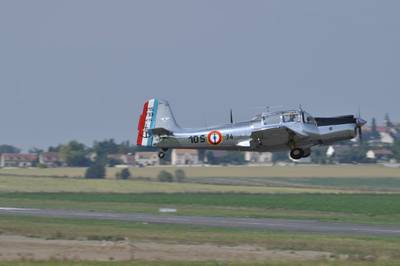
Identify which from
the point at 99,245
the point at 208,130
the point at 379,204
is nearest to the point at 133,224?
the point at 208,130

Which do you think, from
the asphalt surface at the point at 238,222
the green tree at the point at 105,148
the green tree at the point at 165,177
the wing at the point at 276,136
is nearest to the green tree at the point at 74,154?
the green tree at the point at 105,148

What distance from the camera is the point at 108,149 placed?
408ft

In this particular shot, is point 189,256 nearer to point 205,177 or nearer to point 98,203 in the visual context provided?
point 98,203

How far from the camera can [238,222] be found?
47.3 meters

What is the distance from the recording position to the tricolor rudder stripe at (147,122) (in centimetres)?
4350

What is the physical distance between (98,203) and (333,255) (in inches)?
1307

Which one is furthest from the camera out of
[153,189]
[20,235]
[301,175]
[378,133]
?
[378,133]

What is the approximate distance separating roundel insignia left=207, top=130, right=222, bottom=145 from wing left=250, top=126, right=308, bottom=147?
1809mm

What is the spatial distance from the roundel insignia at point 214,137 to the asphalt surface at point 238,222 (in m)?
4.54

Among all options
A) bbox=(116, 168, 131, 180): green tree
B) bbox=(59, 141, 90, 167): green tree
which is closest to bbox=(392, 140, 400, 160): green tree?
bbox=(116, 168, 131, 180): green tree

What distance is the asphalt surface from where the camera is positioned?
143ft

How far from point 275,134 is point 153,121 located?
6.75m

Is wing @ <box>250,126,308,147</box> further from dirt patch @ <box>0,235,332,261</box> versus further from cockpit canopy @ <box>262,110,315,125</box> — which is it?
dirt patch @ <box>0,235,332,261</box>

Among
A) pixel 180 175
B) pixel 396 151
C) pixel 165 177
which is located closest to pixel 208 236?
pixel 165 177
